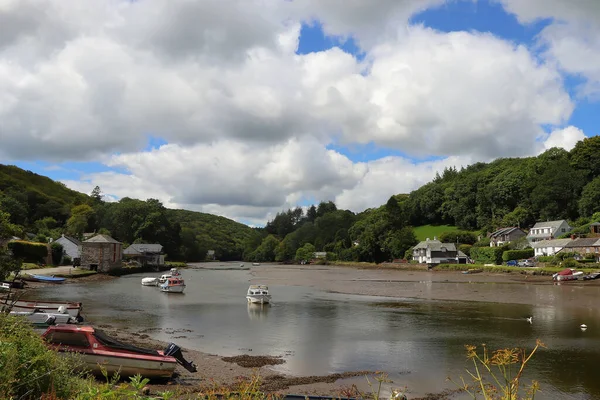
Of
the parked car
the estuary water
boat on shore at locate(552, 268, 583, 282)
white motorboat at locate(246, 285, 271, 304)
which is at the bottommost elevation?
the estuary water

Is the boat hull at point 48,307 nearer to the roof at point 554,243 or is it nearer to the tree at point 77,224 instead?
the roof at point 554,243

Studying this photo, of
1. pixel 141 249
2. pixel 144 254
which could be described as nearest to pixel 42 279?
pixel 144 254

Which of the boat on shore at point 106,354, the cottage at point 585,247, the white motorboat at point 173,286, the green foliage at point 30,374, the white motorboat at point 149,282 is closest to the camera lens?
the green foliage at point 30,374

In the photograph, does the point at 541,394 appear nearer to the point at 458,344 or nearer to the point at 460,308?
the point at 458,344

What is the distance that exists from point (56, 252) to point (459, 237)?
325ft

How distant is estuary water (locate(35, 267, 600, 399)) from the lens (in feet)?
62.6

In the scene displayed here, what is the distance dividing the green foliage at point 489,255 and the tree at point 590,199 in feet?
83.0

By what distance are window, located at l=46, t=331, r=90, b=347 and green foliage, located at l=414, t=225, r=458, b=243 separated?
5133 inches

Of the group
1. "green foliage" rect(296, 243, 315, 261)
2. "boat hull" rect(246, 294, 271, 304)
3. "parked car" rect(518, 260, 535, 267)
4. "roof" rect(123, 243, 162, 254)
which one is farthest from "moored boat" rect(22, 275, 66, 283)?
"green foliage" rect(296, 243, 315, 261)

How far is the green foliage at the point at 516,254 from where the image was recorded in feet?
295

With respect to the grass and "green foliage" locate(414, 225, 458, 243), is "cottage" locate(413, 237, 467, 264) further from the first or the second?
the grass

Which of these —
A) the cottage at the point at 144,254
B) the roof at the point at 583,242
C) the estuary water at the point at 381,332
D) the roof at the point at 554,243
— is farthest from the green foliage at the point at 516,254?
the cottage at the point at 144,254

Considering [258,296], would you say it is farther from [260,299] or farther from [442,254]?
[442,254]

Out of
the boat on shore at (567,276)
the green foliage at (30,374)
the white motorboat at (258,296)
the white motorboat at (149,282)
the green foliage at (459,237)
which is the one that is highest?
the green foliage at (459,237)
